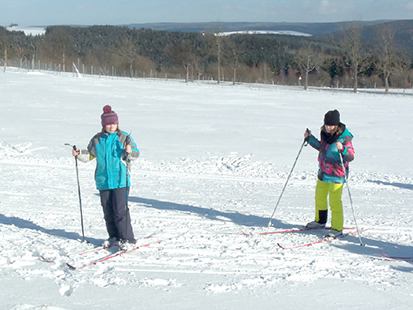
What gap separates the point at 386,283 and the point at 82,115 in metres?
19.1

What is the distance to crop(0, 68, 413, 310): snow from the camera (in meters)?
3.72

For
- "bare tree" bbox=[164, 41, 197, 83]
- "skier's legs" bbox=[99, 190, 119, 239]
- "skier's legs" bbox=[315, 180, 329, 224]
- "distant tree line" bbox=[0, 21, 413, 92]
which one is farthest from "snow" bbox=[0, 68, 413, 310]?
"bare tree" bbox=[164, 41, 197, 83]

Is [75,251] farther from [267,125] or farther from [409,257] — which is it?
[267,125]

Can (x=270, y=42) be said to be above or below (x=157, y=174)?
above

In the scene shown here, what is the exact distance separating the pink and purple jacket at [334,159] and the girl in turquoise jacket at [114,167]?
2180 millimetres

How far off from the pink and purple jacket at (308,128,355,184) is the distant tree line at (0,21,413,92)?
41.9m

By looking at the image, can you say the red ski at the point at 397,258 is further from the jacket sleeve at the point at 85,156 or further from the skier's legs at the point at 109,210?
the jacket sleeve at the point at 85,156

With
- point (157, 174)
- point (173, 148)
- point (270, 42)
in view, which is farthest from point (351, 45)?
point (270, 42)

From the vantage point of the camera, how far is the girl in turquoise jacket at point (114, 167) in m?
4.69

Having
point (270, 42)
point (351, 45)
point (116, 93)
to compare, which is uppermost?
point (270, 42)

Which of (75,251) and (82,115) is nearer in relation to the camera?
(75,251)

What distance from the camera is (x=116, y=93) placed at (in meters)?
32.3

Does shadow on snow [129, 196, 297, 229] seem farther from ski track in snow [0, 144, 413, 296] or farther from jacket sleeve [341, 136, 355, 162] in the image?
jacket sleeve [341, 136, 355, 162]

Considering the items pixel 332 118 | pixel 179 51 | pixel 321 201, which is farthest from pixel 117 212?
pixel 179 51
